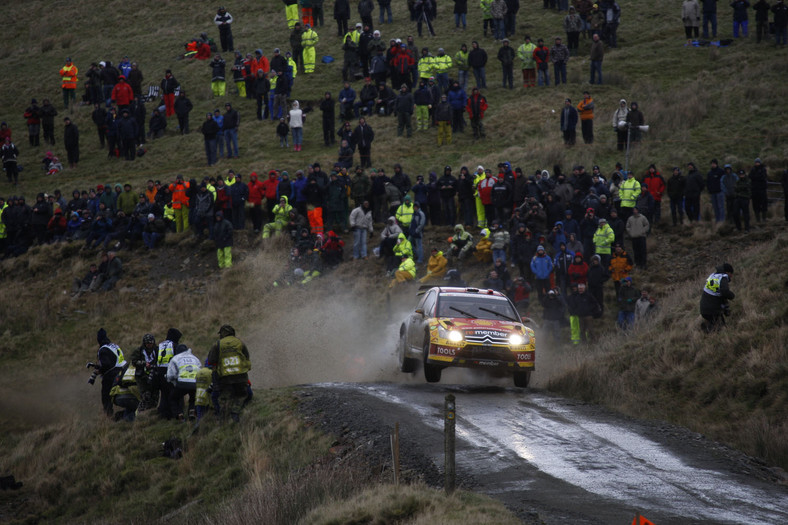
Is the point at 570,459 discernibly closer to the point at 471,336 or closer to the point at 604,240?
the point at 471,336

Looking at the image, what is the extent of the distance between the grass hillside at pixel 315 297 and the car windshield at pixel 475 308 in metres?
1.76

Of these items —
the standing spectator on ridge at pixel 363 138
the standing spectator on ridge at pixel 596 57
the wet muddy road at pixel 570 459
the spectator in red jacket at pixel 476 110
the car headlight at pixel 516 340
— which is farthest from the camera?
the standing spectator on ridge at pixel 596 57

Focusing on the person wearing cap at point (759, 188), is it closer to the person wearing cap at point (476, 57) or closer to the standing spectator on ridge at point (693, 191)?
the standing spectator on ridge at point (693, 191)

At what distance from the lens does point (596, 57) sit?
3528cm

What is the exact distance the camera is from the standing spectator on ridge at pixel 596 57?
34.7 m

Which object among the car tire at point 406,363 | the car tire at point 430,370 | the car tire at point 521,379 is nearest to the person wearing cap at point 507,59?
the car tire at point 406,363

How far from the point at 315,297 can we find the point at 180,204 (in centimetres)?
662

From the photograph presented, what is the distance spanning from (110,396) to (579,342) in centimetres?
1043

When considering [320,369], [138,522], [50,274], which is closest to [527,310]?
[320,369]

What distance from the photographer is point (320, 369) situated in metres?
22.6

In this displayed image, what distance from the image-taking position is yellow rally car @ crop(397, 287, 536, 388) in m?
15.6

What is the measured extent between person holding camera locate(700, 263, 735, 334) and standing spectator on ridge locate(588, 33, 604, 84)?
19.8 meters

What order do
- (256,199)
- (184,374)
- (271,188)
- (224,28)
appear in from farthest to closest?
(224,28)
(256,199)
(271,188)
(184,374)

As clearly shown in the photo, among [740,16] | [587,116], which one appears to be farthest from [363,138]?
[740,16]
